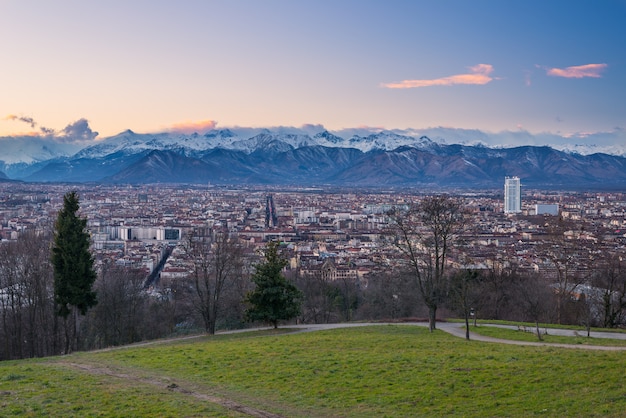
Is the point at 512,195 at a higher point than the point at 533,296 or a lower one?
higher

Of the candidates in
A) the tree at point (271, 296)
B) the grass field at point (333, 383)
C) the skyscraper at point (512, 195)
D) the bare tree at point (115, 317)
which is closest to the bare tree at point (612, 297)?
the grass field at point (333, 383)

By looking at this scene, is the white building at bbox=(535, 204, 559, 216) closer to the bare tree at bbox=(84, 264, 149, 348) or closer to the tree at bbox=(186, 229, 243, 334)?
the tree at bbox=(186, 229, 243, 334)

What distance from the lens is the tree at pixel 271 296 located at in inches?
1109

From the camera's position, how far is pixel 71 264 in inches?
1136

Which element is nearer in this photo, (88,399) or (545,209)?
(88,399)

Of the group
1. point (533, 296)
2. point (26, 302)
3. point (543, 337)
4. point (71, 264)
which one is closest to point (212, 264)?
point (71, 264)

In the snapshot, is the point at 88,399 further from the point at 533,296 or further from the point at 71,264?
the point at 533,296

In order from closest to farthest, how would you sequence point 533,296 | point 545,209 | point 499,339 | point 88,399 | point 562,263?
point 88,399 < point 499,339 < point 533,296 < point 562,263 < point 545,209

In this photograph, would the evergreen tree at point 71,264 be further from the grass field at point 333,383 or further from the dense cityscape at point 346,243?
the grass field at point 333,383

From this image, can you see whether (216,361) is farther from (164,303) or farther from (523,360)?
(164,303)

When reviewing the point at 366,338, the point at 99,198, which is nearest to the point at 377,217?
the point at 99,198

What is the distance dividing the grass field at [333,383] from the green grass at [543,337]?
2527mm

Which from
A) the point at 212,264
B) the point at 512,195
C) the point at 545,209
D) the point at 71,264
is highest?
the point at 512,195

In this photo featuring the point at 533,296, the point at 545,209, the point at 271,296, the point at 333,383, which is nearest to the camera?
the point at 333,383
